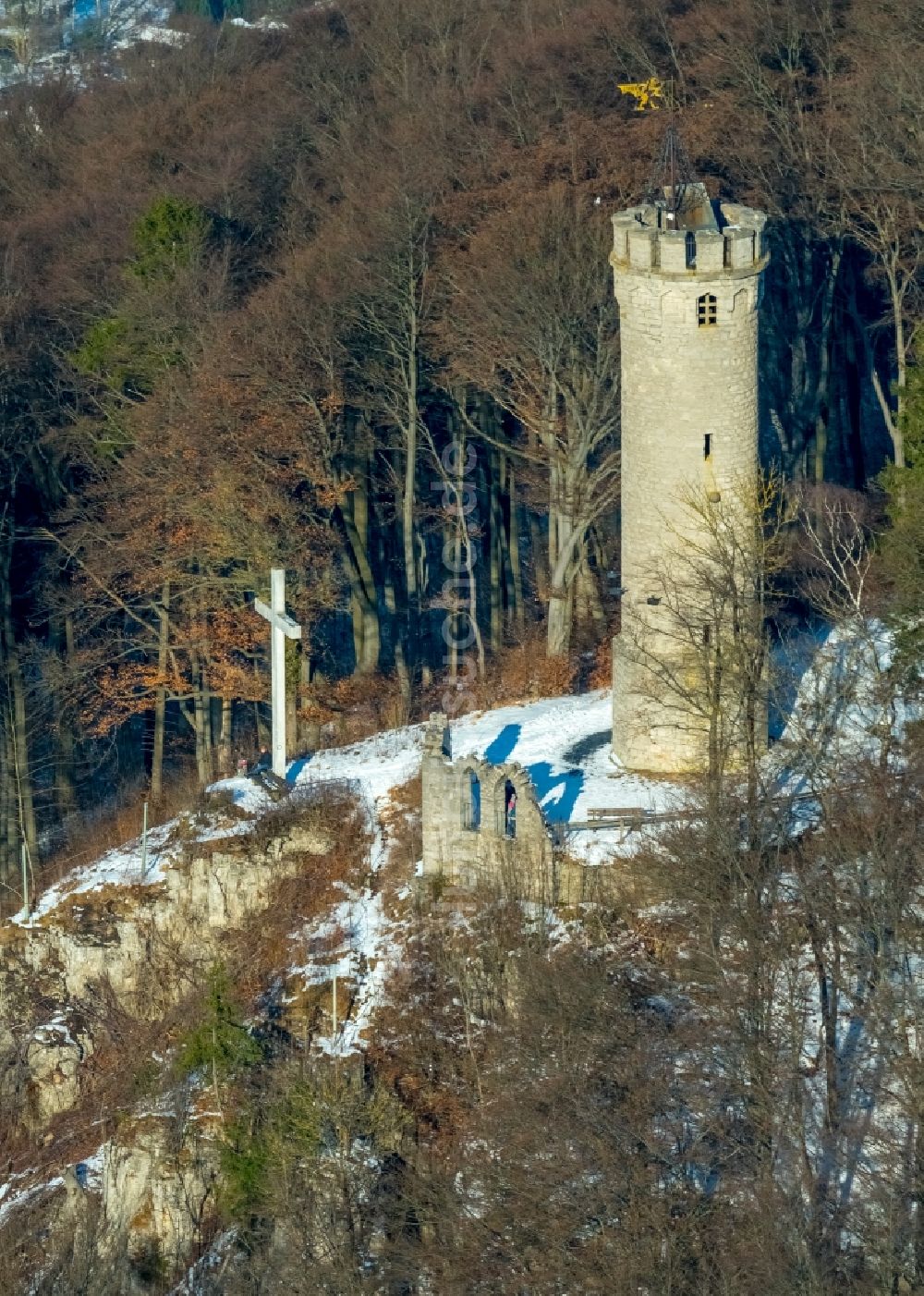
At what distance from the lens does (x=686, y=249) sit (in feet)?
141

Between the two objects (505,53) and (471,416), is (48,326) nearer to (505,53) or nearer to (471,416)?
(471,416)

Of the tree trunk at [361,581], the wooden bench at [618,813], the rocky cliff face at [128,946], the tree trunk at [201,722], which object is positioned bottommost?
the rocky cliff face at [128,946]

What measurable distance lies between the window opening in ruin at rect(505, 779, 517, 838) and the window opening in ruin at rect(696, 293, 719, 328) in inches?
306

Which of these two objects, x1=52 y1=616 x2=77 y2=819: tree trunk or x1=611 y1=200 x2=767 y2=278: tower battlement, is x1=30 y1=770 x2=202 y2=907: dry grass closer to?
x1=52 y1=616 x2=77 y2=819: tree trunk

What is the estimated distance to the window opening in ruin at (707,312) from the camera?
43.3m

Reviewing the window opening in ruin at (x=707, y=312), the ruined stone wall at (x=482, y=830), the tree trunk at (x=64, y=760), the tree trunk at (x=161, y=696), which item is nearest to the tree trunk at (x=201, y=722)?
the tree trunk at (x=161, y=696)

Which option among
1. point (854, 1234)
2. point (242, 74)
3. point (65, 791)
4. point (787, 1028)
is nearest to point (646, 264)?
point (787, 1028)

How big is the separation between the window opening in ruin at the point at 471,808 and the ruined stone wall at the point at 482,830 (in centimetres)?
1

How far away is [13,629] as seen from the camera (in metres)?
57.1

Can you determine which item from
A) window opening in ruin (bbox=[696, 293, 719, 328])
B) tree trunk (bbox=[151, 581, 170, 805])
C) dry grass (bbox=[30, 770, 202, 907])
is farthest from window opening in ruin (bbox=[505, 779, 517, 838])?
tree trunk (bbox=[151, 581, 170, 805])

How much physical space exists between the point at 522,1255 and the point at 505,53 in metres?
36.0

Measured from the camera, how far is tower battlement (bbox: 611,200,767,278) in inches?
1692

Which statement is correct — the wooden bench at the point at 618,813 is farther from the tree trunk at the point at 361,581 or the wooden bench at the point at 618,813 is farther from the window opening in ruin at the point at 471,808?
the tree trunk at the point at 361,581

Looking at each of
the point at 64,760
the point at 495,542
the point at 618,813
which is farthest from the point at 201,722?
the point at 618,813
